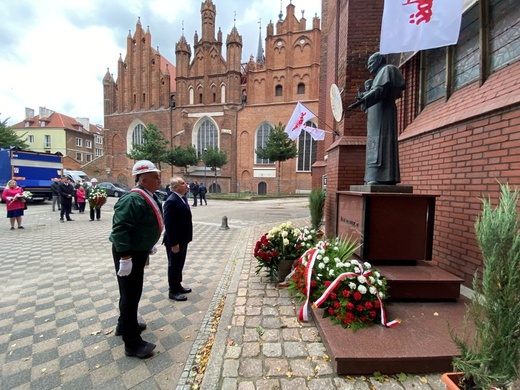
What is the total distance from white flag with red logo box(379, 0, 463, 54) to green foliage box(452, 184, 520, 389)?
116 inches

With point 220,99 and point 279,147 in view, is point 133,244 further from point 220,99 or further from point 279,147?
point 220,99

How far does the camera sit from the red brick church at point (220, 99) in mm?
32062

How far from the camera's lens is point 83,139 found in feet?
163

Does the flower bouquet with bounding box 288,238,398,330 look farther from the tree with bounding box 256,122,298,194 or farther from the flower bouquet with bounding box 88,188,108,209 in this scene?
the tree with bounding box 256,122,298,194

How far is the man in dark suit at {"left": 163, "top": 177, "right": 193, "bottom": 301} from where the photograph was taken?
3.40m

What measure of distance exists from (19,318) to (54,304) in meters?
0.38

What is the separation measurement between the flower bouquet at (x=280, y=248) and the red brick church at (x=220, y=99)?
28691 millimetres

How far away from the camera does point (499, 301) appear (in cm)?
138

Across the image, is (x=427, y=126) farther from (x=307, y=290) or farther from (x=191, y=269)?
(x=191, y=269)

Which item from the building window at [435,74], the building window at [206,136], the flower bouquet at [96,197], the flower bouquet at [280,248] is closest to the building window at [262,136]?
the building window at [206,136]

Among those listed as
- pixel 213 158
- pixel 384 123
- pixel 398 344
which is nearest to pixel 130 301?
pixel 398 344

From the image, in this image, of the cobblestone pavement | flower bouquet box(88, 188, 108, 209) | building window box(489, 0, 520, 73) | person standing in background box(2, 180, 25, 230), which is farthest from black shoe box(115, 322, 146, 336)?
flower bouquet box(88, 188, 108, 209)

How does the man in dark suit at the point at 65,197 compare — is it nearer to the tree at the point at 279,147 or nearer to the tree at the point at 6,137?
the tree at the point at 279,147

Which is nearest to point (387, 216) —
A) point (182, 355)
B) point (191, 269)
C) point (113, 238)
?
point (182, 355)
